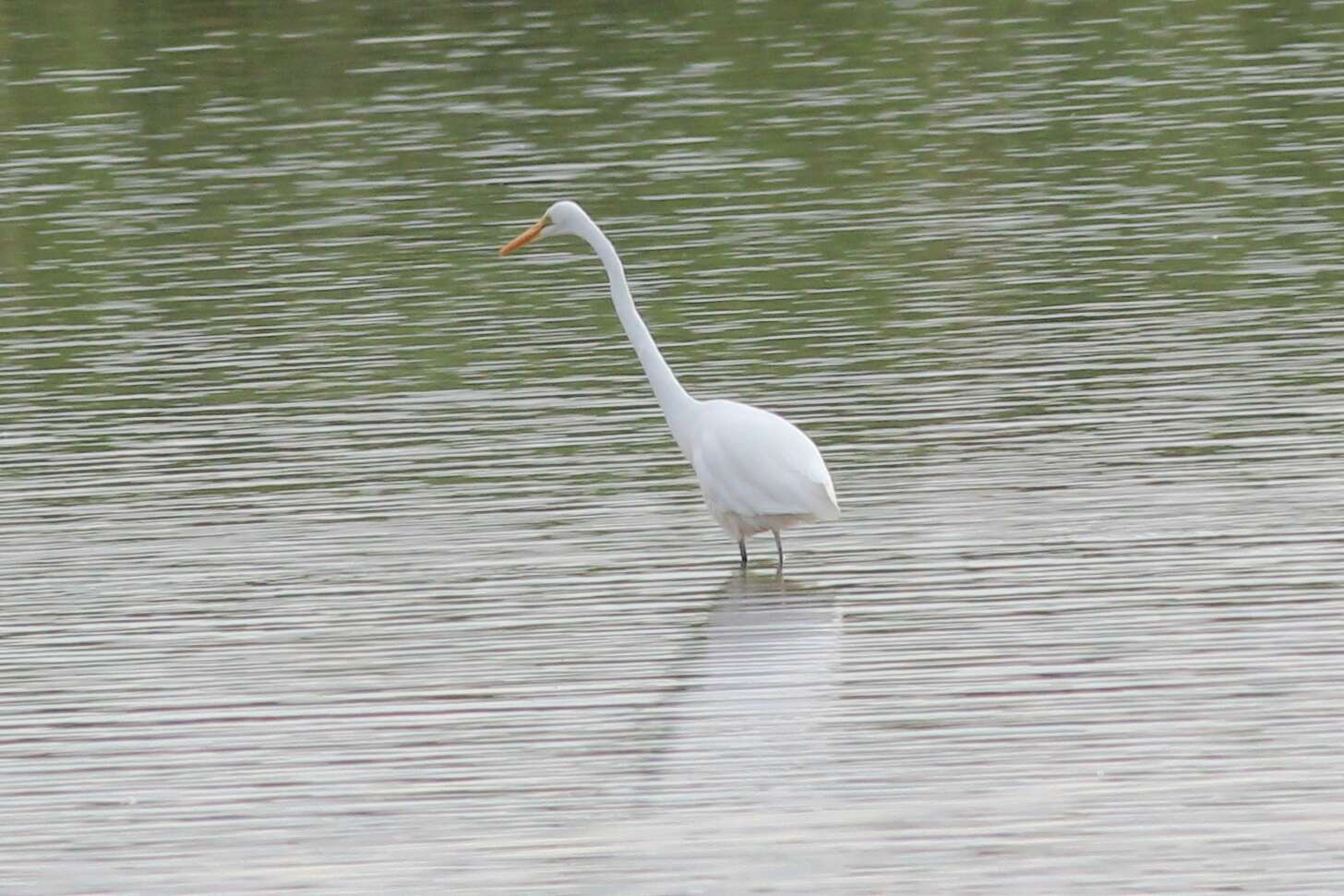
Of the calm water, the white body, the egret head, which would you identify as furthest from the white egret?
the egret head

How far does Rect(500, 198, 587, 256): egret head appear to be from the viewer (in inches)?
484

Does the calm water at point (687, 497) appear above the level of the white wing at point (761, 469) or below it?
below

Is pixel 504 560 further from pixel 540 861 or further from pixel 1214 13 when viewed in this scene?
pixel 1214 13

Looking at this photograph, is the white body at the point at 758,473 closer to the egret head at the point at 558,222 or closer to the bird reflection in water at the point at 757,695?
the bird reflection in water at the point at 757,695

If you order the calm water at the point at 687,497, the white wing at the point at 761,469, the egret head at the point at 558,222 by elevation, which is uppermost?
the egret head at the point at 558,222

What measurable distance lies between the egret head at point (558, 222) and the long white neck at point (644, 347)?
0.14 ft

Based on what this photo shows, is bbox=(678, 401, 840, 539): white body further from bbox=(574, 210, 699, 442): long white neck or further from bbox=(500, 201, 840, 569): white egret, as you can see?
bbox=(574, 210, 699, 442): long white neck

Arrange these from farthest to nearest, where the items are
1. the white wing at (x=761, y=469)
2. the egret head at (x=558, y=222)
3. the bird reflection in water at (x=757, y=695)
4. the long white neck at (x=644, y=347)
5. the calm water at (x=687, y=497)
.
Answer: the egret head at (x=558, y=222)
the long white neck at (x=644, y=347)
the white wing at (x=761, y=469)
the bird reflection in water at (x=757, y=695)
the calm water at (x=687, y=497)

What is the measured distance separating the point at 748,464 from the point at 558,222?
2.04m

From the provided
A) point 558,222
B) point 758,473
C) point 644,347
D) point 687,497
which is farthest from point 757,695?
point 558,222

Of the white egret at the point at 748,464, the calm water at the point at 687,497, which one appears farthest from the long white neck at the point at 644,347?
the calm water at the point at 687,497

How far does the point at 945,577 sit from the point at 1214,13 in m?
19.6

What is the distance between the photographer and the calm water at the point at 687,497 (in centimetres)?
814

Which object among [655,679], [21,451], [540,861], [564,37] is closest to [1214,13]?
[564,37]
